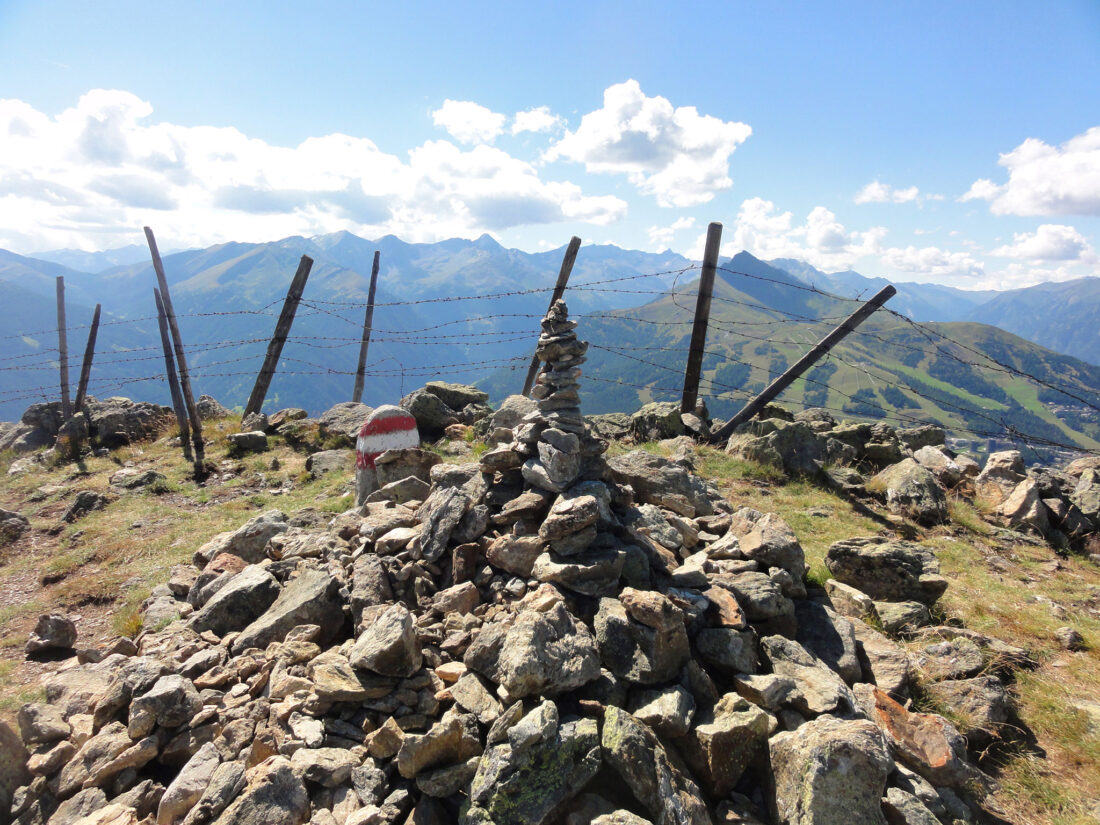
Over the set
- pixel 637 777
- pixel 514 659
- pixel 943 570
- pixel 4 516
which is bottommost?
pixel 4 516

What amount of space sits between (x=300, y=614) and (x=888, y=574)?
28.0ft

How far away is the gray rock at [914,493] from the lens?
1233 cm

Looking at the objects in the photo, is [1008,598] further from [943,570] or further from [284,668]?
[284,668]

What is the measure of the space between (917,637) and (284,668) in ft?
27.1

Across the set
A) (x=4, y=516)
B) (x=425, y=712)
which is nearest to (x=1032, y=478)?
(x=425, y=712)

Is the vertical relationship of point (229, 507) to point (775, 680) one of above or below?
below

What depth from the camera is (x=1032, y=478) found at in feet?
43.2

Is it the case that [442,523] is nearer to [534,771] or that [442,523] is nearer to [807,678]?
[534,771]

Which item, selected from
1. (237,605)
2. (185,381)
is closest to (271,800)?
(237,605)

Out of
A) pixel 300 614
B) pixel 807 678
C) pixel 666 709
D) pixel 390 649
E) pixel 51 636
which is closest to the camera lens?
pixel 666 709

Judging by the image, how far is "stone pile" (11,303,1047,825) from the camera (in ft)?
14.8

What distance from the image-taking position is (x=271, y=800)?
4508 millimetres

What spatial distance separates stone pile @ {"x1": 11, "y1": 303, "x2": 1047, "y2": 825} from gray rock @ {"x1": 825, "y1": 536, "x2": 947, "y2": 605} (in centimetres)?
6

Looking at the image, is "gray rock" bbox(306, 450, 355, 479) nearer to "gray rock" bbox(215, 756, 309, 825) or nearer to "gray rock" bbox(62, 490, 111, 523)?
"gray rock" bbox(62, 490, 111, 523)
